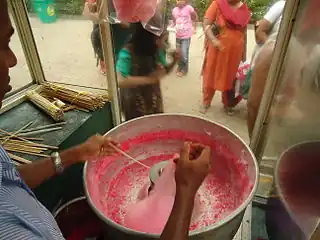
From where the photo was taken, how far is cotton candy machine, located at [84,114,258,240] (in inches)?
39.9

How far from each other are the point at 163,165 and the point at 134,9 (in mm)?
673

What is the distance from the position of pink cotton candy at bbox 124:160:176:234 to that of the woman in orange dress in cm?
161

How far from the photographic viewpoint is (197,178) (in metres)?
0.68

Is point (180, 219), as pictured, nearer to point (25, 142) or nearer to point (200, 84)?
point (25, 142)

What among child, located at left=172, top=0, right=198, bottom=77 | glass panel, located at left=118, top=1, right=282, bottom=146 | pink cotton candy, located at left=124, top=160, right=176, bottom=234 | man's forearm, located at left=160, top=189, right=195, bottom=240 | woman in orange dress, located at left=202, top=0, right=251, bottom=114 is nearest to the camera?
man's forearm, located at left=160, top=189, right=195, bottom=240

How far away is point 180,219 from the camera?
64 centimetres

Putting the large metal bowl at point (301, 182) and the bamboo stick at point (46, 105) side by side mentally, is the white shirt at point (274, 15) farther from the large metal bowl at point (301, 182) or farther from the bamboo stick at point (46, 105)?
the bamboo stick at point (46, 105)

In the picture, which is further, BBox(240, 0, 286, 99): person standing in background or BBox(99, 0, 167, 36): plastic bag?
BBox(240, 0, 286, 99): person standing in background

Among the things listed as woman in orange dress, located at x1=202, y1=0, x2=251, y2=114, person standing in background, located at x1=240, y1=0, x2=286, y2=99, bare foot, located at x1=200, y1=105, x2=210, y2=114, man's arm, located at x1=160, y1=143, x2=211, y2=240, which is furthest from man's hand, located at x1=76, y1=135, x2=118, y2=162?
bare foot, located at x1=200, y1=105, x2=210, y2=114

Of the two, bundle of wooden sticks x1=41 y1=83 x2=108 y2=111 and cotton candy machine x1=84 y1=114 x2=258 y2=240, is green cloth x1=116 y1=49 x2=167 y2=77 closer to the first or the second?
bundle of wooden sticks x1=41 y1=83 x2=108 y2=111

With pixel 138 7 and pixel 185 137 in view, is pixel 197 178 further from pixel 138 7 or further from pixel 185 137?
pixel 138 7

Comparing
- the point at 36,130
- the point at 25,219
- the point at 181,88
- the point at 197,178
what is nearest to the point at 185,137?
the point at 197,178

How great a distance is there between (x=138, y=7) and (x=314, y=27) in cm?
68

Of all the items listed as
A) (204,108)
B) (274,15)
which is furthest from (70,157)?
Result: (204,108)
